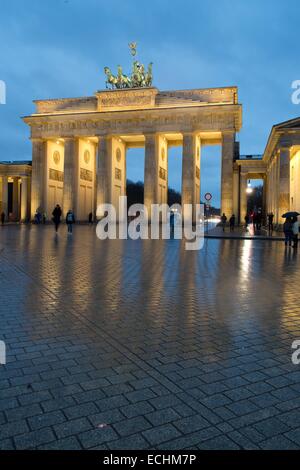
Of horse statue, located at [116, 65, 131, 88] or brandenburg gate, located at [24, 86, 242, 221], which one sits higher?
horse statue, located at [116, 65, 131, 88]

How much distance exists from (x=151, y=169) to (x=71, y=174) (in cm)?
1012

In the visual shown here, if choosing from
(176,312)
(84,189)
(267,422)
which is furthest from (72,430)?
(84,189)

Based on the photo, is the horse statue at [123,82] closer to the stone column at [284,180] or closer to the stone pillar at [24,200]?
the stone pillar at [24,200]

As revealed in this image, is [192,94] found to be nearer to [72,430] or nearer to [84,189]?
[84,189]

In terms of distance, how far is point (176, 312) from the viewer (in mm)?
5984

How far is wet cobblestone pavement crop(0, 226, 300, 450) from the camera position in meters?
2.63

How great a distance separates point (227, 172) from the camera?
44.1 meters

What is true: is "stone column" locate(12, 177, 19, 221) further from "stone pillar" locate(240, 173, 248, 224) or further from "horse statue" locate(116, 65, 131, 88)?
"stone pillar" locate(240, 173, 248, 224)

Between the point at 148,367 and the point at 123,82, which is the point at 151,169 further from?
the point at 148,367

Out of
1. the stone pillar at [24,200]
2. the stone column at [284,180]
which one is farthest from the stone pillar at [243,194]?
the stone pillar at [24,200]

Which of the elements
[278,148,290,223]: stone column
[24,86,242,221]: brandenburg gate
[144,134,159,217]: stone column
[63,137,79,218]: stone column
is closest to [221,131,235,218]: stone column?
[24,86,242,221]: brandenburg gate

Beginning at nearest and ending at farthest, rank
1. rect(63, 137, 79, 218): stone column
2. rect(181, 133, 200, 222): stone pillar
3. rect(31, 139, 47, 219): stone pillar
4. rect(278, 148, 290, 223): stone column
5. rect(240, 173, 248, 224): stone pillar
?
rect(278, 148, 290, 223): stone column → rect(181, 133, 200, 222): stone pillar → rect(240, 173, 248, 224): stone pillar → rect(63, 137, 79, 218): stone column → rect(31, 139, 47, 219): stone pillar

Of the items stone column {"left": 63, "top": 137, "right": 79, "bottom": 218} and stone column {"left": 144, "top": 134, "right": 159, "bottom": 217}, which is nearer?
stone column {"left": 144, "top": 134, "right": 159, "bottom": 217}

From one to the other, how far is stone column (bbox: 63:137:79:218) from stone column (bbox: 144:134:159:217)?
30.4ft
